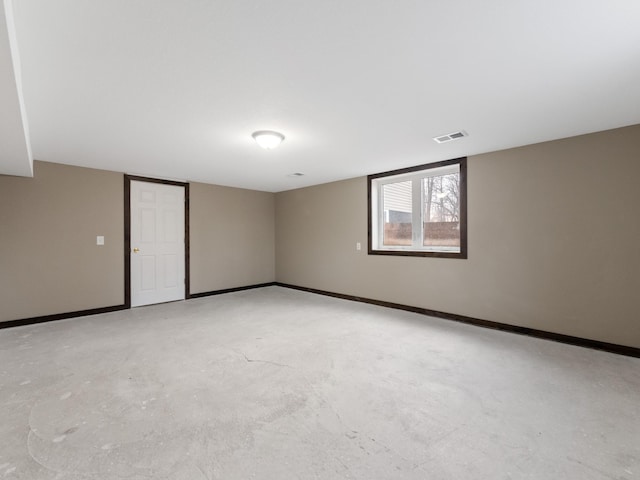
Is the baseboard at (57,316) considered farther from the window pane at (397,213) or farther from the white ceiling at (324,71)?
the window pane at (397,213)

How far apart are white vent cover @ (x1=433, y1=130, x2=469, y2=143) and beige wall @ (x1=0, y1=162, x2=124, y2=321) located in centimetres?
483

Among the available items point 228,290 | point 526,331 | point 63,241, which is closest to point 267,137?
point 63,241

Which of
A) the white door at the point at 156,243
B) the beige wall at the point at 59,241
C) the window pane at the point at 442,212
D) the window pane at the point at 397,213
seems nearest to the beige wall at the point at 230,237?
the white door at the point at 156,243

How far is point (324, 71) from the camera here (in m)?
2.00

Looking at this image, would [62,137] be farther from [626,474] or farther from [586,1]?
[626,474]

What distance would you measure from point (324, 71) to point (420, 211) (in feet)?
10.2

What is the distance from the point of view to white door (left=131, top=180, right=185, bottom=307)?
493cm

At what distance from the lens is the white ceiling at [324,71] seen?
59.4 inches

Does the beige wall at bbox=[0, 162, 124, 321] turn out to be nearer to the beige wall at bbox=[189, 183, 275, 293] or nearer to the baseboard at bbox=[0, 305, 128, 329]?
the baseboard at bbox=[0, 305, 128, 329]

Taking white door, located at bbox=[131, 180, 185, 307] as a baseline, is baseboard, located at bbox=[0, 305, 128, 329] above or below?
below

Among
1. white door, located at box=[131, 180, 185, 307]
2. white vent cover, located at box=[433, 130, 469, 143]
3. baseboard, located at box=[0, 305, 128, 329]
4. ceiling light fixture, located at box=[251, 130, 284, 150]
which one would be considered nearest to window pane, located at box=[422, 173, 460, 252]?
white vent cover, located at box=[433, 130, 469, 143]

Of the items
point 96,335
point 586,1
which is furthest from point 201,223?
point 586,1

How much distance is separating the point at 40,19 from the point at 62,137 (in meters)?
2.17

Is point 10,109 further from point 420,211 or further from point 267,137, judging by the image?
point 420,211
